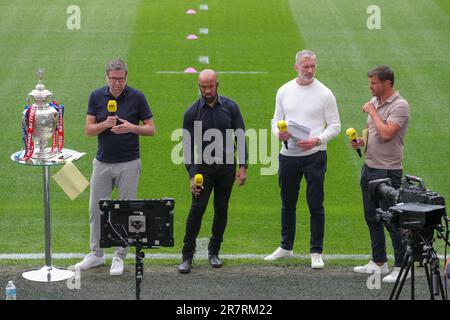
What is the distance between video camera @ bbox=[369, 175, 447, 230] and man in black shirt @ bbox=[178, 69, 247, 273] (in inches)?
76.6

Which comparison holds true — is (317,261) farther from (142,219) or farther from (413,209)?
(413,209)

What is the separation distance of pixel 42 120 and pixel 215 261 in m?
2.11

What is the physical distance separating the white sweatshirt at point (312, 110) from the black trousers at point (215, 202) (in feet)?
2.14

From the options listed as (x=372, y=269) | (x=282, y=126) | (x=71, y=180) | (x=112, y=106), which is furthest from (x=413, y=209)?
(x=71, y=180)

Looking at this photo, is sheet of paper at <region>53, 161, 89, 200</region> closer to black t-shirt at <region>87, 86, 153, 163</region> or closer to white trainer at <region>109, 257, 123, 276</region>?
black t-shirt at <region>87, 86, 153, 163</region>

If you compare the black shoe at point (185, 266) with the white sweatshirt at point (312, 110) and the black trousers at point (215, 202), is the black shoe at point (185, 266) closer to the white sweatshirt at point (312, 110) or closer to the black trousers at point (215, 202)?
the black trousers at point (215, 202)

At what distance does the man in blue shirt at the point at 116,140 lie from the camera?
31.4 ft

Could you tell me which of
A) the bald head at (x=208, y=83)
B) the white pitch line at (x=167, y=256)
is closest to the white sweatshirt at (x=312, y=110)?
the bald head at (x=208, y=83)

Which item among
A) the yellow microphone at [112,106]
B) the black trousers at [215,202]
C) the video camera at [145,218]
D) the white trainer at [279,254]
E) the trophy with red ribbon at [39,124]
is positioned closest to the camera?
the video camera at [145,218]

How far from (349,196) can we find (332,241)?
60.3 inches

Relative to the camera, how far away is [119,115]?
31.7 feet

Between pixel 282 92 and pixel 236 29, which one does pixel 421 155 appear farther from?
pixel 236 29

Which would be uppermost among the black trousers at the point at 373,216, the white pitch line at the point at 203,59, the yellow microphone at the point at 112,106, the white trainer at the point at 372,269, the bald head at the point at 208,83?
the white pitch line at the point at 203,59

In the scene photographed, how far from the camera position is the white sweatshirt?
9930 millimetres
